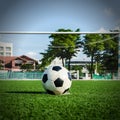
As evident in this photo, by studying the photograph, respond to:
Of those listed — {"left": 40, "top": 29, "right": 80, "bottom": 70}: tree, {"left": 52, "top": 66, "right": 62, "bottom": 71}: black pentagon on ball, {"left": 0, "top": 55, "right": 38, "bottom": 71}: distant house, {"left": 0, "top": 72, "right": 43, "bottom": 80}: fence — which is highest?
{"left": 40, "top": 29, "right": 80, "bottom": 70}: tree

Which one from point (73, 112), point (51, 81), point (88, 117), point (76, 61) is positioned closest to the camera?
point (88, 117)

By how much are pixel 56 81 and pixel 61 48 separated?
14215 millimetres

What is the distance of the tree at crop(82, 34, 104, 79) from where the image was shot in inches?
649

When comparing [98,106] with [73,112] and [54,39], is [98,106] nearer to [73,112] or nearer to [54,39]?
[73,112]

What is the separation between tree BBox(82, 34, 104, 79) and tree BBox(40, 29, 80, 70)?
529 mm

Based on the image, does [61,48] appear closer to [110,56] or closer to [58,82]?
[110,56]

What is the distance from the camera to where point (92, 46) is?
17.3 meters

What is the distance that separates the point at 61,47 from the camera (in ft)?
56.7

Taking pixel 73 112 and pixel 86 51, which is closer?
pixel 73 112

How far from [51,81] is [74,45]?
14468 millimetres

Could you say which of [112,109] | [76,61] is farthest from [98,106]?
[76,61]

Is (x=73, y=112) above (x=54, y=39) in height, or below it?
below

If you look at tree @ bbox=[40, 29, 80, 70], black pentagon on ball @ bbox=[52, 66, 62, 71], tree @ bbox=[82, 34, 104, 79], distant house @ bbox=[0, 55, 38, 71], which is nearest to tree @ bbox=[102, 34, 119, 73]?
tree @ bbox=[82, 34, 104, 79]

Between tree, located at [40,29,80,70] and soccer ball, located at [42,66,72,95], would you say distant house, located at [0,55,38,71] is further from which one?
soccer ball, located at [42,66,72,95]
